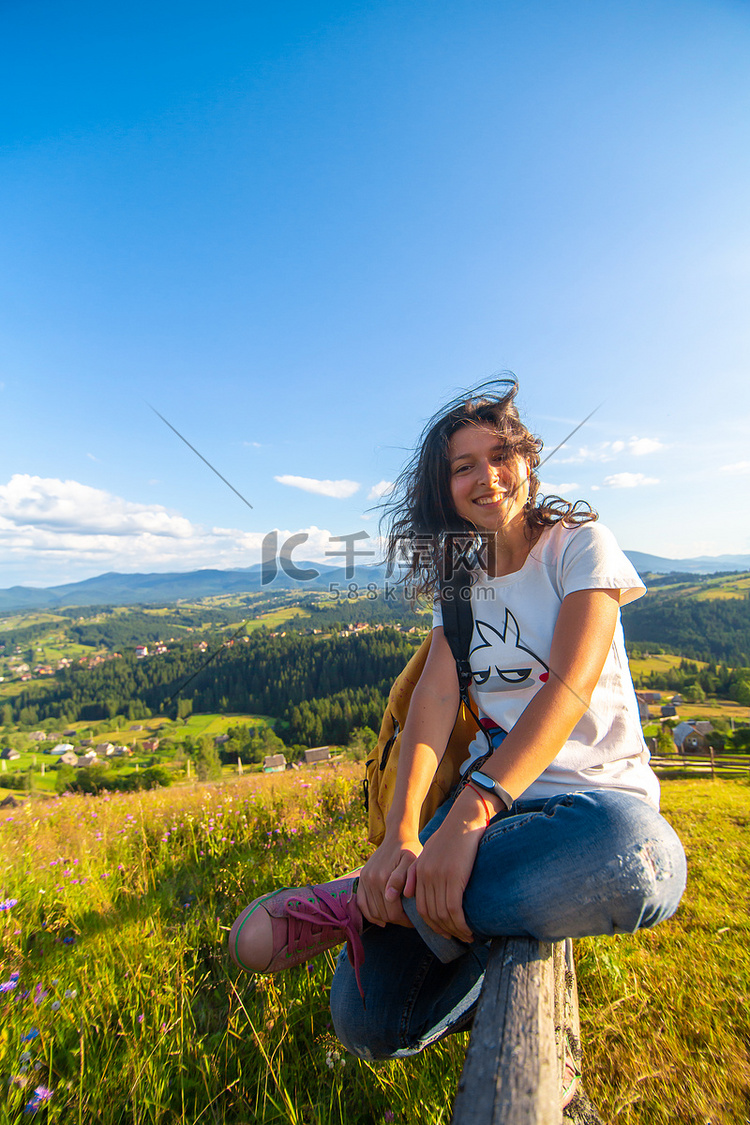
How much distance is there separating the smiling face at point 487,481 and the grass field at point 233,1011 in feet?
6.29

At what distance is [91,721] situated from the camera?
5925 cm

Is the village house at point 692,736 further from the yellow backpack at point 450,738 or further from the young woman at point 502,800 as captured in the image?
the young woman at point 502,800

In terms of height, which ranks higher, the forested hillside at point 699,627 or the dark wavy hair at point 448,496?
the dark wavy hair at point 448,496

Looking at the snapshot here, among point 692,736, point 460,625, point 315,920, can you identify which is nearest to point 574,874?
point 315,920

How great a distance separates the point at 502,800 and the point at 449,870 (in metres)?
0.26

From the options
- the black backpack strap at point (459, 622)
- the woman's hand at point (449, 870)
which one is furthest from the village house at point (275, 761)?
the woman's hand at point (449, 870)

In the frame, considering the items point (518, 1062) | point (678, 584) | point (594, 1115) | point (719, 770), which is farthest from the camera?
point (678, 584)

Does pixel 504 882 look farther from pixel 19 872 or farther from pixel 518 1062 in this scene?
pixel 19 872

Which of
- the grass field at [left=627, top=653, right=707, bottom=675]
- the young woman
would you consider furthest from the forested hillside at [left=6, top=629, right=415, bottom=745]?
the grass field at [left=627, top=653, right=707, bottom=675]

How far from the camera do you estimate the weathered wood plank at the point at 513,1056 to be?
75cm

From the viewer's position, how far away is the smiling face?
211 centimetres

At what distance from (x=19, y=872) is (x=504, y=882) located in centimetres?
294

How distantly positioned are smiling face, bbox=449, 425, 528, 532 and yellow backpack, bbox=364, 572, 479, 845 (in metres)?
0.33

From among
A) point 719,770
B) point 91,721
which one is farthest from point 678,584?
point 91,721
